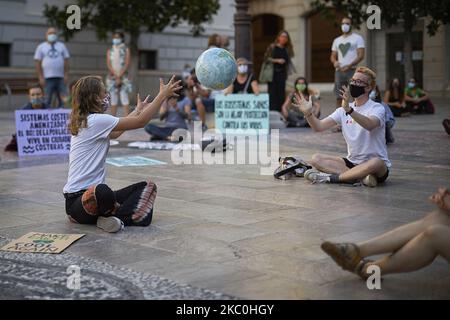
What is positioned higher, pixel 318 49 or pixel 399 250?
pixel 318 49

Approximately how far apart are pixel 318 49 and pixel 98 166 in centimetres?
2632

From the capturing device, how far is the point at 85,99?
20.0 feet

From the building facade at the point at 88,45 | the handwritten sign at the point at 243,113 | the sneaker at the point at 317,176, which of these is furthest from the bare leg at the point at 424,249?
the building facade at the point at 88,45

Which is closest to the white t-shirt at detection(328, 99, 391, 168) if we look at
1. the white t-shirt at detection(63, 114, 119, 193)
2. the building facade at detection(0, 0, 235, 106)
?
the white t-shirt at detection(63, 114, 119, 193)

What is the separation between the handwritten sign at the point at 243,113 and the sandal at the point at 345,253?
9550 millimetres

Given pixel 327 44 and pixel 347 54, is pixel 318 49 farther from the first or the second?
pixel 347 54

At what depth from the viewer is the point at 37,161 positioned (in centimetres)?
1084

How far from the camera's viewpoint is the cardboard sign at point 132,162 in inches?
401

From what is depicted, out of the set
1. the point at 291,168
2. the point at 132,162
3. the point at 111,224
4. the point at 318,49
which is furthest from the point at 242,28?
the point at 318,49

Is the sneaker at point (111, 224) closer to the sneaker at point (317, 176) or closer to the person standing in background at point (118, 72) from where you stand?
the sneaker at point (317, 176)

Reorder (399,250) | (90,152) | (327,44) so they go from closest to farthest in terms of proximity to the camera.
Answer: (399,250) → (90,152) → (327,44)
